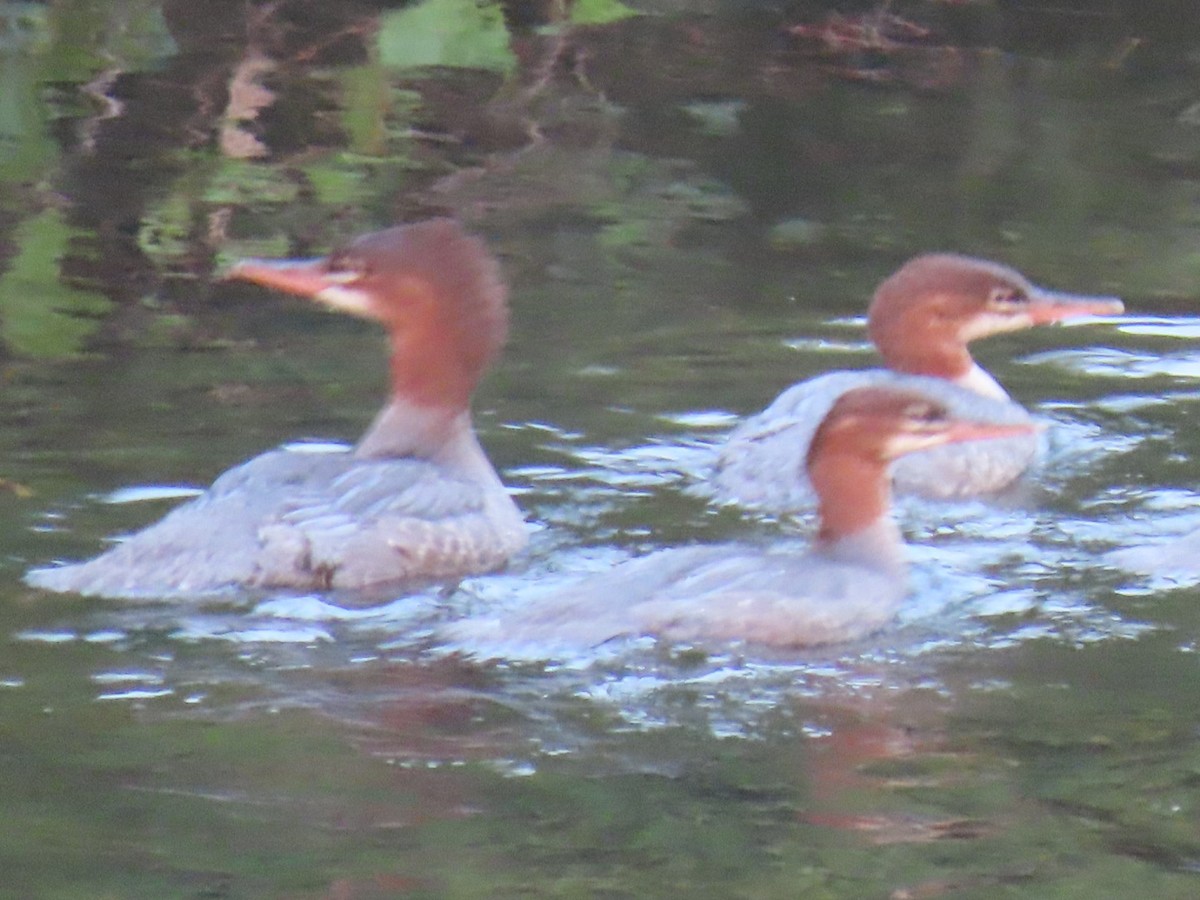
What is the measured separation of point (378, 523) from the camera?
7801 millimetres

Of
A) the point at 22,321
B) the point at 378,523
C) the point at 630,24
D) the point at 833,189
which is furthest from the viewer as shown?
the point at 630,24

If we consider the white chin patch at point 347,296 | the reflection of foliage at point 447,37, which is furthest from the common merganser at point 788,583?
the reflection of foliage at point 447,37

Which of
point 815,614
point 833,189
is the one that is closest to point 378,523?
point 815,614

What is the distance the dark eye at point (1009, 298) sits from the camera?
1008 centimetres

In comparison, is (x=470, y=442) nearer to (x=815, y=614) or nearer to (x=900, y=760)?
(x=815, y=614)

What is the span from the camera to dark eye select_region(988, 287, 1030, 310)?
1008 centimetres

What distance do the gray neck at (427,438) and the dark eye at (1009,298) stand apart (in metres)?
2.51

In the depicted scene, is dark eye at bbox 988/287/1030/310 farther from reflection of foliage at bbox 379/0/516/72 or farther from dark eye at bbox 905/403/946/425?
reflection of foliage at bbox 379/0/516/72

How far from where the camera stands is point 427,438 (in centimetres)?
861

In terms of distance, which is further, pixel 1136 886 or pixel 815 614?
pixel 815 614

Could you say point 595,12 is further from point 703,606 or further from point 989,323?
point 703,606

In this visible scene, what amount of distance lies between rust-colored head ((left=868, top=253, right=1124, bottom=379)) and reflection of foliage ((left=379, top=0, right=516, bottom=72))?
648 cm

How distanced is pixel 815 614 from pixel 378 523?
1.46 m

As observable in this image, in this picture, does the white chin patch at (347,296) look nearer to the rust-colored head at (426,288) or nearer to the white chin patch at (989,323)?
the rust-colored head at (426,288)
